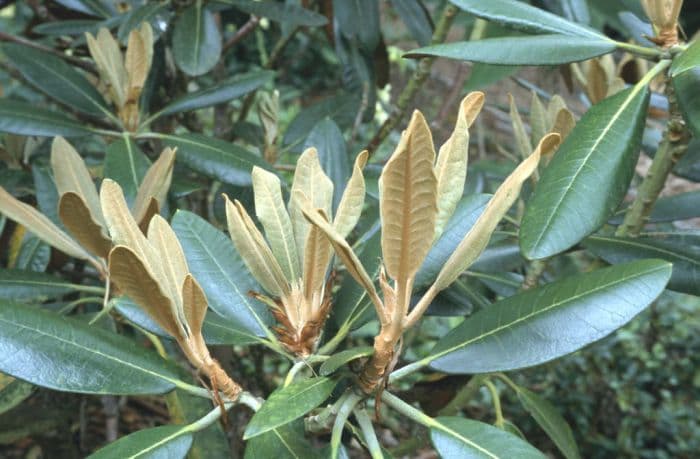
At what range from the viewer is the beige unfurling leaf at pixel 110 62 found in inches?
43.4

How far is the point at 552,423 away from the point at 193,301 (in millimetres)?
581

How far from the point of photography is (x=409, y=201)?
543 millimetres

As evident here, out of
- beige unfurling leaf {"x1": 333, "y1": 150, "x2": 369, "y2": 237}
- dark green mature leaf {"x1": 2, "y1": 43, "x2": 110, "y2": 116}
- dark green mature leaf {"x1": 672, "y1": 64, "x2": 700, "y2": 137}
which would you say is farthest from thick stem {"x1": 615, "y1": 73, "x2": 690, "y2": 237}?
dark green mature leaf {"x1": 2, "y1": 43, "x2": 110, "y2": 116}

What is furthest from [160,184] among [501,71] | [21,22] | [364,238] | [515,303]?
[21,22]

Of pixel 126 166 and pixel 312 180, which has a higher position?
pixel 312 180

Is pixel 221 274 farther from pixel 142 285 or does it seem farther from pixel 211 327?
pixel 142 285

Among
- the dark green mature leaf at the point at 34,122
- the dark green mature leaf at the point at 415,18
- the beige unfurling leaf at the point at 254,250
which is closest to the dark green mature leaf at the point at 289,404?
the beige unfurling leaf at the point at 254,250

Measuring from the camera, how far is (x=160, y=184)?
88 cm

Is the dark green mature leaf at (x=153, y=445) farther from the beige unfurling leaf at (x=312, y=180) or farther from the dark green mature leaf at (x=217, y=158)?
the dark green mature leaf at (x=217, y=158)

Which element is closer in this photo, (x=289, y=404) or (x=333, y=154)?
(x=289, y=404)

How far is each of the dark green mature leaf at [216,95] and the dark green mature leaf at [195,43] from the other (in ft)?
0.20

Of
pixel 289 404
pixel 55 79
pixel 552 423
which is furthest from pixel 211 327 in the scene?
pixel 55 79

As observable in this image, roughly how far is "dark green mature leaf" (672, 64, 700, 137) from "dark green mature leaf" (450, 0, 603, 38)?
0.43ft

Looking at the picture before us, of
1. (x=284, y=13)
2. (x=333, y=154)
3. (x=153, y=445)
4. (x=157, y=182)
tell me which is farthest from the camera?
(x=284, y=13)
